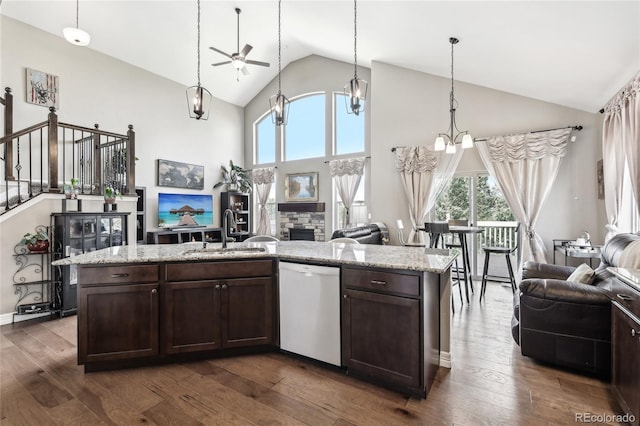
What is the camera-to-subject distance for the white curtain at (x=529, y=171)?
464 centimetres

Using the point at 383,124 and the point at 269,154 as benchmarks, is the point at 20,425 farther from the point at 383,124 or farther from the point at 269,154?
the point at 269,154

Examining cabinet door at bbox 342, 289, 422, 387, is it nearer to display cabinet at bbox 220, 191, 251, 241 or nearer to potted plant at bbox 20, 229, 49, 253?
potted plant at bbox 20, 229, 49, 253

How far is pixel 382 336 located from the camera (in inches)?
81.7

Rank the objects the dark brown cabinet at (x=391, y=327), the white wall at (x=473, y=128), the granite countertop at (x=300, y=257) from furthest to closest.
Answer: the white wall at (x=473, y=128)
the granite countertop at (x=300, y=257)
the dark brown cabinet at (x=391, y=327)

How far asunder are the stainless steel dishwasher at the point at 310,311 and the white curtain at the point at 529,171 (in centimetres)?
399

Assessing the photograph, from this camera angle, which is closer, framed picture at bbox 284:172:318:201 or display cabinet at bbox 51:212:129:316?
display cabinet at bbox 51:212:129:316

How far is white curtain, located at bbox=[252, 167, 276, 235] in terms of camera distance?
8.32 m

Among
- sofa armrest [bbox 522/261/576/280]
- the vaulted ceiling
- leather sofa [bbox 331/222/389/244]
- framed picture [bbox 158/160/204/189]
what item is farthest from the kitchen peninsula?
framed picture [bbox 158/160/204/189]

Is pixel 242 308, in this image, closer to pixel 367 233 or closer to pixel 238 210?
pixel 367 233

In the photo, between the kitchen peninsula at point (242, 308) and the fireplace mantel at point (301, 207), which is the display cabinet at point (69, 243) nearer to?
the kitchen peninsula at point (242, 308)

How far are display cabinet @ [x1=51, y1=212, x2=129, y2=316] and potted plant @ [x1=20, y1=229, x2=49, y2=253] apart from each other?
0.28ft

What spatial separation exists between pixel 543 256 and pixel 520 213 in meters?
0.73

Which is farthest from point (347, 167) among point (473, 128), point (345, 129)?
point (473, 128)

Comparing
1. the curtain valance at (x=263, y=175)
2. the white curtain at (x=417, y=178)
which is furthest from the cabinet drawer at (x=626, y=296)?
the curtain valance at (x=263, y=175)
